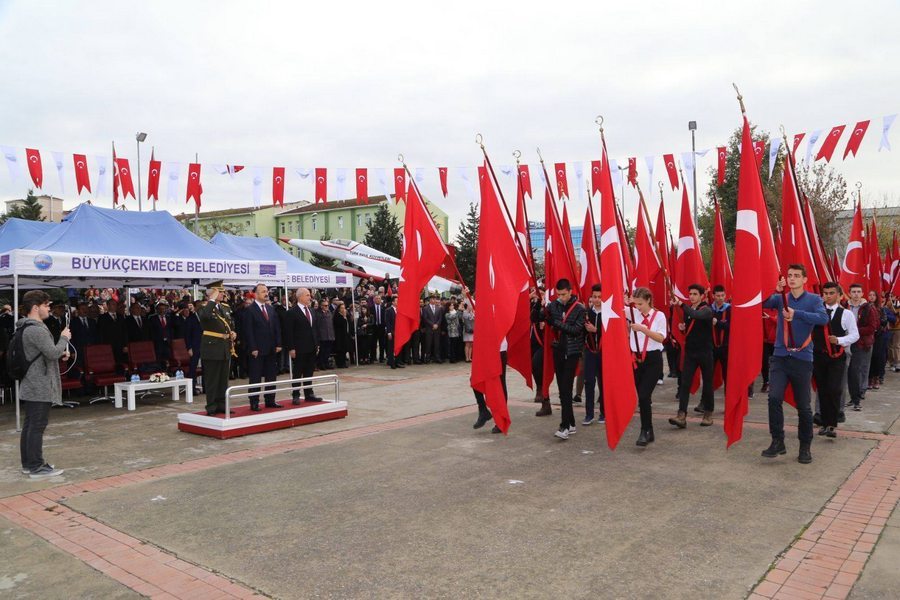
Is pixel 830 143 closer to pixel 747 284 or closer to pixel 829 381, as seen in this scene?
pixel 829 381

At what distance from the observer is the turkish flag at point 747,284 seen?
653 cm

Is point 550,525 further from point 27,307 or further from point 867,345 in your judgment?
point 867,345

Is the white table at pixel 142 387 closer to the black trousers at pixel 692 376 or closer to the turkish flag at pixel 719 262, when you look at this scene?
the black trousers at pixel 692 376

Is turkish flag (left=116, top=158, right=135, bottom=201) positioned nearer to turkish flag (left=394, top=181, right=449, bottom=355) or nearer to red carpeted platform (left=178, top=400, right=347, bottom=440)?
red carpeted platform (left=178, top=400, right=347, bottom=440)

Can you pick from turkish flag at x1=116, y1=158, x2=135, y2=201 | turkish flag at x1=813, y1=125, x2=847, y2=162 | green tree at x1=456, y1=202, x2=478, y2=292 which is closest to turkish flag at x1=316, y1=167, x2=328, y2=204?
turkish flag at x1=116, y1=158, x2=135, y2=201

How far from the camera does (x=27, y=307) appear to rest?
6.82 m

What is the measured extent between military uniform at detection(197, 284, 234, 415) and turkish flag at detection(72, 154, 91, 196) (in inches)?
322

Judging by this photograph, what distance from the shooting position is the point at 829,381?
759 cm

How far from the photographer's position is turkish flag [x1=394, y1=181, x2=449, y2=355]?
8.44 metres

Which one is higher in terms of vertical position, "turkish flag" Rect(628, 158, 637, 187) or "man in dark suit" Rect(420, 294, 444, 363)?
"turkish flag" Rect(628, 158, 637, 187)

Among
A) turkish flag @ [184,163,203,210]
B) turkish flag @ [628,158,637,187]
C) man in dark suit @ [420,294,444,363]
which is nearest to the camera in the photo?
turkish flag @ [184,163,203,210]

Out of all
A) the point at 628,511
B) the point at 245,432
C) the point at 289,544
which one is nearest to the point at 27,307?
the point at 245,432

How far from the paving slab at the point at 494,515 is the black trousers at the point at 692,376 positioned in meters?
0.65

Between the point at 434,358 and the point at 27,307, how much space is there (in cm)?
1336
